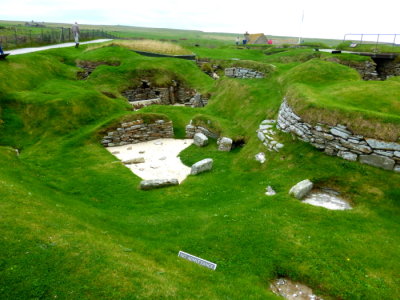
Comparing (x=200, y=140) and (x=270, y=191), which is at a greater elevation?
(x=200, y=140)

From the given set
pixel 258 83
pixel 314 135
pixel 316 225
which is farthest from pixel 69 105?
pixel 316 225

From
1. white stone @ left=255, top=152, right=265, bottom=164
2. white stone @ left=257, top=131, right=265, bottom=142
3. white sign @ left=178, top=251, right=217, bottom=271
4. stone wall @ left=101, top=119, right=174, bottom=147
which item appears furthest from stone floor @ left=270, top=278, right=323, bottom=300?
stone wall @ left=101, top=119, right=174, bottom=147

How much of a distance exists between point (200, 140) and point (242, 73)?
10.9 meters

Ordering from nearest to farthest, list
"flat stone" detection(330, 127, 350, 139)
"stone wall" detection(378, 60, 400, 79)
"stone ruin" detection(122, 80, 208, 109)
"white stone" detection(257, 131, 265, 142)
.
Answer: "flat stone" detection(330, 127, 350, 139) → "white stone" detection(257, 131, 265, 142) → "stone ruin" detection(122, 80, 208, 109) → "stone wall" detection(378, 60, 400, 79)

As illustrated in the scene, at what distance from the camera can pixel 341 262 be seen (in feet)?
28.0

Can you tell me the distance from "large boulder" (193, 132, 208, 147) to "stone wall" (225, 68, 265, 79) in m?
9.31

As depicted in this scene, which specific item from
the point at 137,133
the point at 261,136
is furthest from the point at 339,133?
the point at 137,133

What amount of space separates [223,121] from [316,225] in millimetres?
13155

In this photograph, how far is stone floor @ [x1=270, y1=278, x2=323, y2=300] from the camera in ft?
26.2

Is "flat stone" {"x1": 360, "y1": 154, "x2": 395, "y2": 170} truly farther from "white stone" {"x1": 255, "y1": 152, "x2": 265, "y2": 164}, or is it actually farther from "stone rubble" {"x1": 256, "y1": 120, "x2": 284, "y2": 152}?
"white stone" {"x1": 255, "y1": 152, "x2": 265, "y2": 164}

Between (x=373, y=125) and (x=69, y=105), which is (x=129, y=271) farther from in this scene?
(x=69, y=105)

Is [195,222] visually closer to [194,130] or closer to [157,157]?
[157,157]

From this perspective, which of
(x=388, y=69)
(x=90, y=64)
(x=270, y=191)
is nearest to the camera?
(x=270, y=191)

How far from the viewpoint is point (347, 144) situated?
12.2 meters
